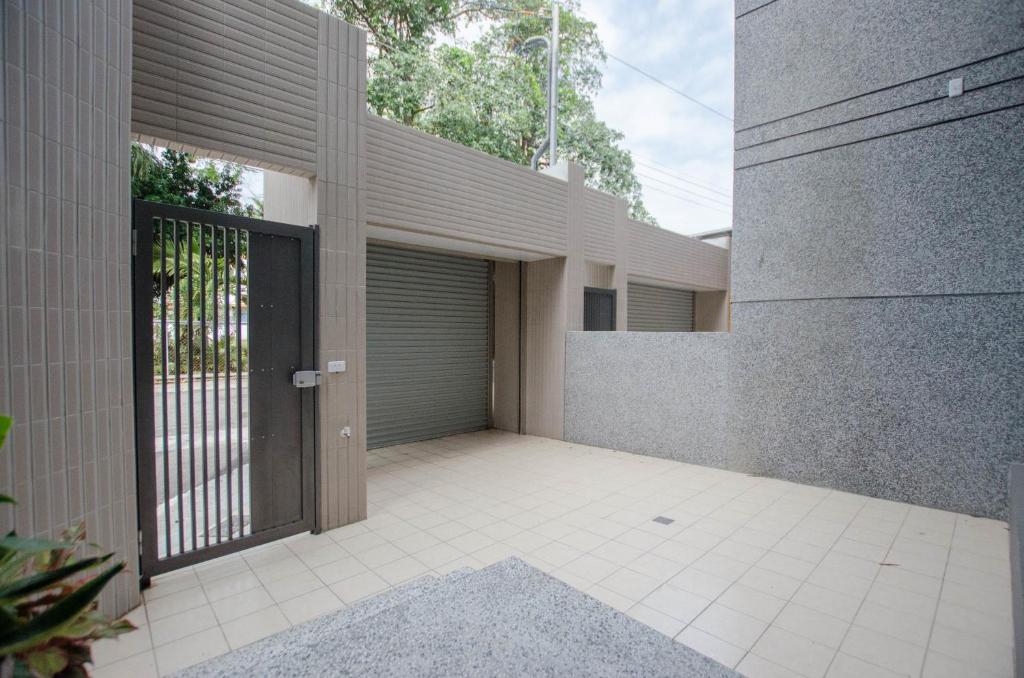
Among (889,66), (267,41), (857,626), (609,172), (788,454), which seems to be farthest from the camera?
(609,172)

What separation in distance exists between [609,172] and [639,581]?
45.2 ft

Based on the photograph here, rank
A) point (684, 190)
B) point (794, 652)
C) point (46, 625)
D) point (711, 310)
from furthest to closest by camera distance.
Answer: point (684, 190) → point (711, 310) → point (794, 652) → point (46, 625)

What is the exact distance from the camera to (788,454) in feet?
15.4

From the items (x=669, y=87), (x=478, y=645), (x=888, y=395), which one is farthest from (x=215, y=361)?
(x=669, y=87)

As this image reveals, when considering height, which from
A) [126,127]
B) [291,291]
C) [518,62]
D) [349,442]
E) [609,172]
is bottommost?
[349,442]

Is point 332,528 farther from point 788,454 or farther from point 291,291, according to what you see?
point 788,454

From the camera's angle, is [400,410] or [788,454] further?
[400,410]

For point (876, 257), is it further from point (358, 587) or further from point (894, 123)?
point (358, 587)

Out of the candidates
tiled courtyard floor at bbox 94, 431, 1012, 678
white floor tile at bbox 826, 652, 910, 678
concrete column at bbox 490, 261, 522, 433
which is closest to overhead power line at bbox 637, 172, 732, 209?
concrete column at bbox 490, 261, 522, 433

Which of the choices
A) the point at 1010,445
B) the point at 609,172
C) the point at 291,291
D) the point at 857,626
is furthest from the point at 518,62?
the point at 857,626

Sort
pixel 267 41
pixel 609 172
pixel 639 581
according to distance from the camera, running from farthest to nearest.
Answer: pixel 609 172 → pixel 267 41 → pixel 639 581

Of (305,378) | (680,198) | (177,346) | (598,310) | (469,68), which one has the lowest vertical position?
(305,378)

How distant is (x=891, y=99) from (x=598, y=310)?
4.05 m

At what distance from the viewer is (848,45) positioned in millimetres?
4320
